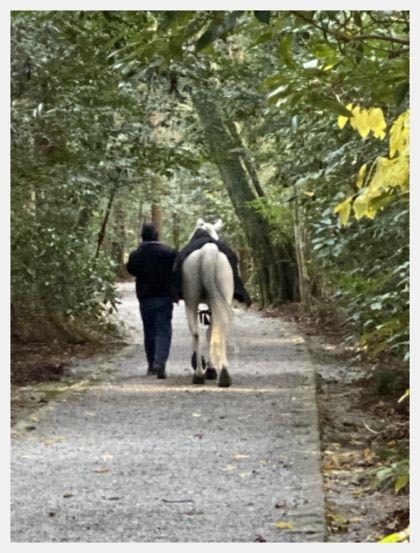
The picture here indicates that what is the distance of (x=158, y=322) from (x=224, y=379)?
793mm

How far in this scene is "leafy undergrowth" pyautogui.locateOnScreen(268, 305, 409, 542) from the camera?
425 cm

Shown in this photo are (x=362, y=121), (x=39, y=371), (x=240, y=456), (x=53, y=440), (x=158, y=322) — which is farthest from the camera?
(x=39, y=371)

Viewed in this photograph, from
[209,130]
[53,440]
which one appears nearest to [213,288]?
[53,440]

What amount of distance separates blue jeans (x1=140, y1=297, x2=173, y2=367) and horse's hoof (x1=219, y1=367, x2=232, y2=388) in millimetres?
665

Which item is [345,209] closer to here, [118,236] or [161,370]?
[161,370]

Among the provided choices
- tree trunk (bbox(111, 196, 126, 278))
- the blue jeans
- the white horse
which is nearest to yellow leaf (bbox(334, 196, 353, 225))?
the white horse

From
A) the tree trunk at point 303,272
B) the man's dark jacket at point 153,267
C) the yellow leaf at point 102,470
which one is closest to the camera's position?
the yellow leaf at point 102,470

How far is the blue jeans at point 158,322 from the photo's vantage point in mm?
8648

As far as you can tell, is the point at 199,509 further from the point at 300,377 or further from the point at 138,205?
the point at 138,205

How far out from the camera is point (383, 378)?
7.64 m

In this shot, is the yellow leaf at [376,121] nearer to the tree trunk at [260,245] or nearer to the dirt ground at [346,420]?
the dirt ground at [346,420]

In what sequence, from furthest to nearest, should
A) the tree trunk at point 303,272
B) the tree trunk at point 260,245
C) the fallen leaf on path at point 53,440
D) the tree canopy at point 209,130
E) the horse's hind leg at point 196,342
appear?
the tree trunk at point 260,245 < the tree trunk at point 303,272 < the horse's hind leg at point 196,342 < the fallen leaf on path at point 53,440 < the tree canopy at point 209,130

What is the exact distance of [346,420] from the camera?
717 centimetres

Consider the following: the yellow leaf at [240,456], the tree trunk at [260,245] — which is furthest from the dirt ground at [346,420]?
the tree trunk at [260,245]
